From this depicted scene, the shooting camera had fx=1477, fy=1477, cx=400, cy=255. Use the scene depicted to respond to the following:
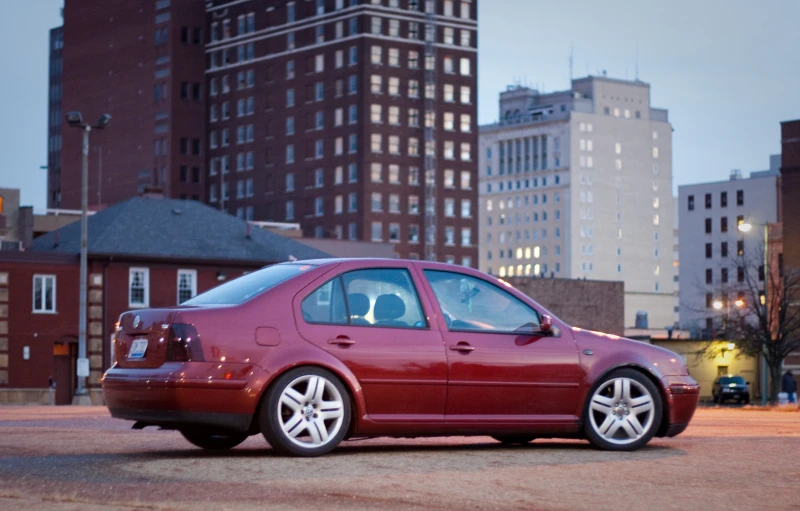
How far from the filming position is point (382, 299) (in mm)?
10273

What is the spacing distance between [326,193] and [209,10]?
80.2 ft

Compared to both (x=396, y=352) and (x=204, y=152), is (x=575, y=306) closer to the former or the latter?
(x=204, y=152)

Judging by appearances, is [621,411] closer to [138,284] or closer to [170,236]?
[138,284]

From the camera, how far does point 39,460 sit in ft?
31.0

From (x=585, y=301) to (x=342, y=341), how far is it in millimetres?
86673

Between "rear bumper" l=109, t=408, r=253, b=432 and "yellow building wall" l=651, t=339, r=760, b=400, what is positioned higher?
"rear bumper" l=109, t=408, r=253, b=432

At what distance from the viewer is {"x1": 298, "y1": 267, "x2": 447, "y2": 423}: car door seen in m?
9.84

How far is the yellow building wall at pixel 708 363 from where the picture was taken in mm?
83938

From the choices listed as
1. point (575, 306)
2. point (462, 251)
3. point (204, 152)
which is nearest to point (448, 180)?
point (462, 251)

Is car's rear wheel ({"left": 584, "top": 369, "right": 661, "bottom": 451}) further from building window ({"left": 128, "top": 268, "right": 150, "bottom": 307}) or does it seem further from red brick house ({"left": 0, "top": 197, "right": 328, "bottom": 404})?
building window ({"left": 128, "top": 268, "right": 150, "bottom": 307})

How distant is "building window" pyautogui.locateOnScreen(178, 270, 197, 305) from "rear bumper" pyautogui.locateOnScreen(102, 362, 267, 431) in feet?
195

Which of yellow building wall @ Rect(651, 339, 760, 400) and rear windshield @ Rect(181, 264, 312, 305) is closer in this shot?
rear windshield @ Rect(181, 264, 312, 305)

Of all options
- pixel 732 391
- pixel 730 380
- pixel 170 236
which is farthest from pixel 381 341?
pixel 730 380

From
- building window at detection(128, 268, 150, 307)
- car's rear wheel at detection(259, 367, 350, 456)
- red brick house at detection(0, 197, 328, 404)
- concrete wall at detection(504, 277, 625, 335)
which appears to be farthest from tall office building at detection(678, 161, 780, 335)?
car's rear wheel at detection(259, 367, 350, 456)
